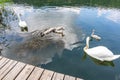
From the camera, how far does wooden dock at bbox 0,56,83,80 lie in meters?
7.53

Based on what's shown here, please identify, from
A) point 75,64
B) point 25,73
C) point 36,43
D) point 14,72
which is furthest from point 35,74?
point 36,43

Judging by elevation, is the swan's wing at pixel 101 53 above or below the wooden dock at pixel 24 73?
below

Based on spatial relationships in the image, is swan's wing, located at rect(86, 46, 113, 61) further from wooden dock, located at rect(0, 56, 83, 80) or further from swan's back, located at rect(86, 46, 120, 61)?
wooden dock, located at rect(0, 56, 83, 80)

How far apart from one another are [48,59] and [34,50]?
1.48m

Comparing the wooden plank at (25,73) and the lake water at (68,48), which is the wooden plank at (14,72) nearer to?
the wooden plank at (25,73)

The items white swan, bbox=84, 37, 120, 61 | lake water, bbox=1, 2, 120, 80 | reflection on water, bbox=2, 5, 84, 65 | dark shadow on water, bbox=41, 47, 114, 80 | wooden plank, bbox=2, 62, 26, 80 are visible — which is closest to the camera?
wooden plank, bbox=2, 62, 26, 80

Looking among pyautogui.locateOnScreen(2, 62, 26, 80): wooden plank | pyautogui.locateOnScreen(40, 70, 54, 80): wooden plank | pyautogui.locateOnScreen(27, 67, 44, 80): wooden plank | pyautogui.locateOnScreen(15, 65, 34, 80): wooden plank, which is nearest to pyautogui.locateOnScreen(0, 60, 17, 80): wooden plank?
pyautogui.locateOnScreen(2, 62, 26, 80): wooden plank

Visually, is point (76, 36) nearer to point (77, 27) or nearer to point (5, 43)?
point (77, 27)

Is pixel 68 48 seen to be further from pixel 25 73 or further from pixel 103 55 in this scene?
pixel 25 73

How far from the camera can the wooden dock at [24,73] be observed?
753 cm

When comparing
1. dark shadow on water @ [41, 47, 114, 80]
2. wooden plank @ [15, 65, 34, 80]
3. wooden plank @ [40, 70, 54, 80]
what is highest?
wooden plank @ [15, 65, 34, 80]

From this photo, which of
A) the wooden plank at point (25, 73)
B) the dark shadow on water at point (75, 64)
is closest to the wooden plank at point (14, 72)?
the wooden plank at point (25, 73)

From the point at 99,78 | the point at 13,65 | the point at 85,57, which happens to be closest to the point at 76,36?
the point at 85,57

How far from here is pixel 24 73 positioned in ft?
25.7
